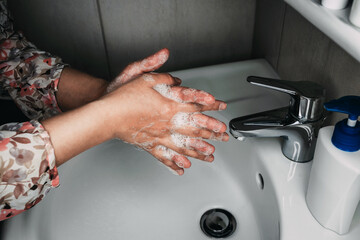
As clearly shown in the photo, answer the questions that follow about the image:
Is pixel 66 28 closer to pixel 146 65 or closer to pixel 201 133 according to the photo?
pixel 146 65

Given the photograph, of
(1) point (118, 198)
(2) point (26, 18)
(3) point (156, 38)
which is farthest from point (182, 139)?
(2) point (26, 18)

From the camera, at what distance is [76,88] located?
0.66 meters

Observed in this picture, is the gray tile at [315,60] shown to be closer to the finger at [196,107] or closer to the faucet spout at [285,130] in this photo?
the faucet spout at [285,130]

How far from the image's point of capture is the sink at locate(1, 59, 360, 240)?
0.56 metres

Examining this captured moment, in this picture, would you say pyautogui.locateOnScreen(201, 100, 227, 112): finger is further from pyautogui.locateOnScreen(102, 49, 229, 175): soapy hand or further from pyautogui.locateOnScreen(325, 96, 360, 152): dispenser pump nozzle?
pyautogui.locateOnScreen(325, 96, 360, 152): dispenser pump nozzle

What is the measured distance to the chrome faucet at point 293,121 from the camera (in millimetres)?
511

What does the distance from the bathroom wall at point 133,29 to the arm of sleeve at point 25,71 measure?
0.36ft

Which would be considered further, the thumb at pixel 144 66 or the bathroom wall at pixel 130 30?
the bathroom wall at pixel 130 30

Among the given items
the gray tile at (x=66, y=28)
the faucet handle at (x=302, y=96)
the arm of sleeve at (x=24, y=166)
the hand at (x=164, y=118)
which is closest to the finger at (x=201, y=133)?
the hand at (x=164, y=118)

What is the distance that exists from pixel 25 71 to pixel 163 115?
0.96 feet

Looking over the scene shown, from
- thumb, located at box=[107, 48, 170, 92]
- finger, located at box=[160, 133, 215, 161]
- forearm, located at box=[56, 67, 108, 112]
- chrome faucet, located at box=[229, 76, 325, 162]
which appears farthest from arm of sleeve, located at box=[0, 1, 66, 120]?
chrome faucet, located at box=[229, 76, 325, 162]

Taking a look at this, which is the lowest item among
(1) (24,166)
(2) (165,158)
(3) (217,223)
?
(3) (217,223)

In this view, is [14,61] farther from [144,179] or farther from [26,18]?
[144,179]

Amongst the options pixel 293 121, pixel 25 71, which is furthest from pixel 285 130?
pixel 25 71
